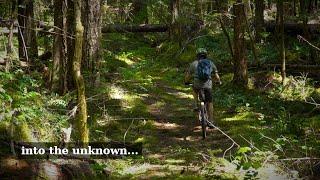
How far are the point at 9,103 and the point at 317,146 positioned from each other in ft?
18.3

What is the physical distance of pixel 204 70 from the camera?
36.9 ft

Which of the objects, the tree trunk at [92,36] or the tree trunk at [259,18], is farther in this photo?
the tree trunk at [259,18]

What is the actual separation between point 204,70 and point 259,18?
1203 cm

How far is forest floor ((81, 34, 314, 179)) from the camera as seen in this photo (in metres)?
7.90

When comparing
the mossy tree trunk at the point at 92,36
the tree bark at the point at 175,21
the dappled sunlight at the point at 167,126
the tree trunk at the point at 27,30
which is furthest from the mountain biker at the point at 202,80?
the tree bark at the point at 175,21

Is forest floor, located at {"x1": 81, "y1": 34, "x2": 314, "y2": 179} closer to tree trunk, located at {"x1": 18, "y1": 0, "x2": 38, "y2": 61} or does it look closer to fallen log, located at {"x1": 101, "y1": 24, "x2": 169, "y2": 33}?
tree trunk, located at {"x1": 18, "y1": 0, "x2": 38, "y2": 61}

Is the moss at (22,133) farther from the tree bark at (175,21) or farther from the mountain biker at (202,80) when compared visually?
the tree bark at (175,21)

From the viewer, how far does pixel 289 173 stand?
7.68m

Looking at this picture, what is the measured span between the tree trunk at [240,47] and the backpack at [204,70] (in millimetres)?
4151

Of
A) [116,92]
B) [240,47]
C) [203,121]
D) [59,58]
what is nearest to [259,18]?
[240,47]

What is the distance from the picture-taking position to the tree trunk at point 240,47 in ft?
50.0

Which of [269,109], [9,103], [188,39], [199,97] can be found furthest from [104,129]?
[188,39]

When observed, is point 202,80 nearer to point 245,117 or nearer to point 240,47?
point 245,117

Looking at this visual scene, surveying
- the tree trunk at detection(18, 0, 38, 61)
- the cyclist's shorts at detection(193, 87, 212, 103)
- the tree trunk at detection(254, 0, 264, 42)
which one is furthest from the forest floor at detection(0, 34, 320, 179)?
the tree trunk at detection(254, 0, 264, 42)
